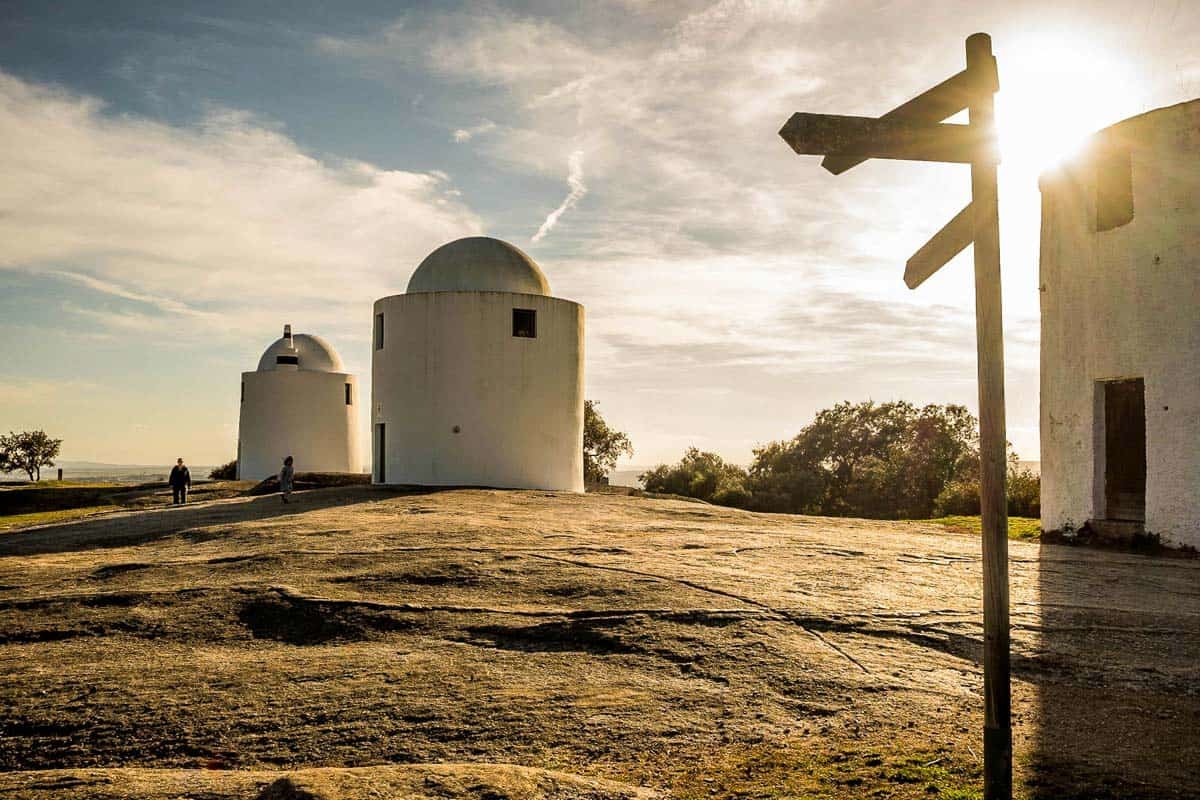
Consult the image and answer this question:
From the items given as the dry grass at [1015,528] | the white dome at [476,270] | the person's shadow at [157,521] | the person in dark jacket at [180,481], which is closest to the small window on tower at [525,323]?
the white dome at [476,270]

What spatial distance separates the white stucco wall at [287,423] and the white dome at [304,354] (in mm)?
460

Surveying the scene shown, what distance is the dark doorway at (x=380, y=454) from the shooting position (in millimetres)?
22938

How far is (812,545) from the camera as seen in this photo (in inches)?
470

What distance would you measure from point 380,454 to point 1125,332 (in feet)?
53.2

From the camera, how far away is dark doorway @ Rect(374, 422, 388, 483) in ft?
75.3

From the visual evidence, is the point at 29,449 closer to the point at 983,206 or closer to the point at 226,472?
the point at 226,472

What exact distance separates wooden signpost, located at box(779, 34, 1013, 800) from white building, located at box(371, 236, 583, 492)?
1684 centimetres

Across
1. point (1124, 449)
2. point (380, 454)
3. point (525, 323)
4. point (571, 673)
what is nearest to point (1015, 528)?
point (1124, 449)

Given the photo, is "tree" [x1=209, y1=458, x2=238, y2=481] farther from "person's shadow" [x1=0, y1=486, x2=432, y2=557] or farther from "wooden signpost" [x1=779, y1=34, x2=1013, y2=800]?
"wooden signpost" [x1=779, y1=34, x2=1013, y2=800]

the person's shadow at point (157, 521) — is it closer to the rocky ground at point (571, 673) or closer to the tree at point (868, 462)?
the rocky ground at point (571, 673)

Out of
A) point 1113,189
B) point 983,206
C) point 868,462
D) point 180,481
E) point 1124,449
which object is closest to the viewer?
point 983,206

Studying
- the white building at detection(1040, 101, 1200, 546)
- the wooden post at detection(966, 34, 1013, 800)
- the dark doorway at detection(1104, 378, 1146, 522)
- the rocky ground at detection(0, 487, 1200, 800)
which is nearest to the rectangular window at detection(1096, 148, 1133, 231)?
the white building at detection(1040, 101, 1200, 546)

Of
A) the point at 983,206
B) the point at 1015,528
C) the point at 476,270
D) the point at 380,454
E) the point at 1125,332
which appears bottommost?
the point at 1015,528

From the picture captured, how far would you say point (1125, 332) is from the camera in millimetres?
13523
